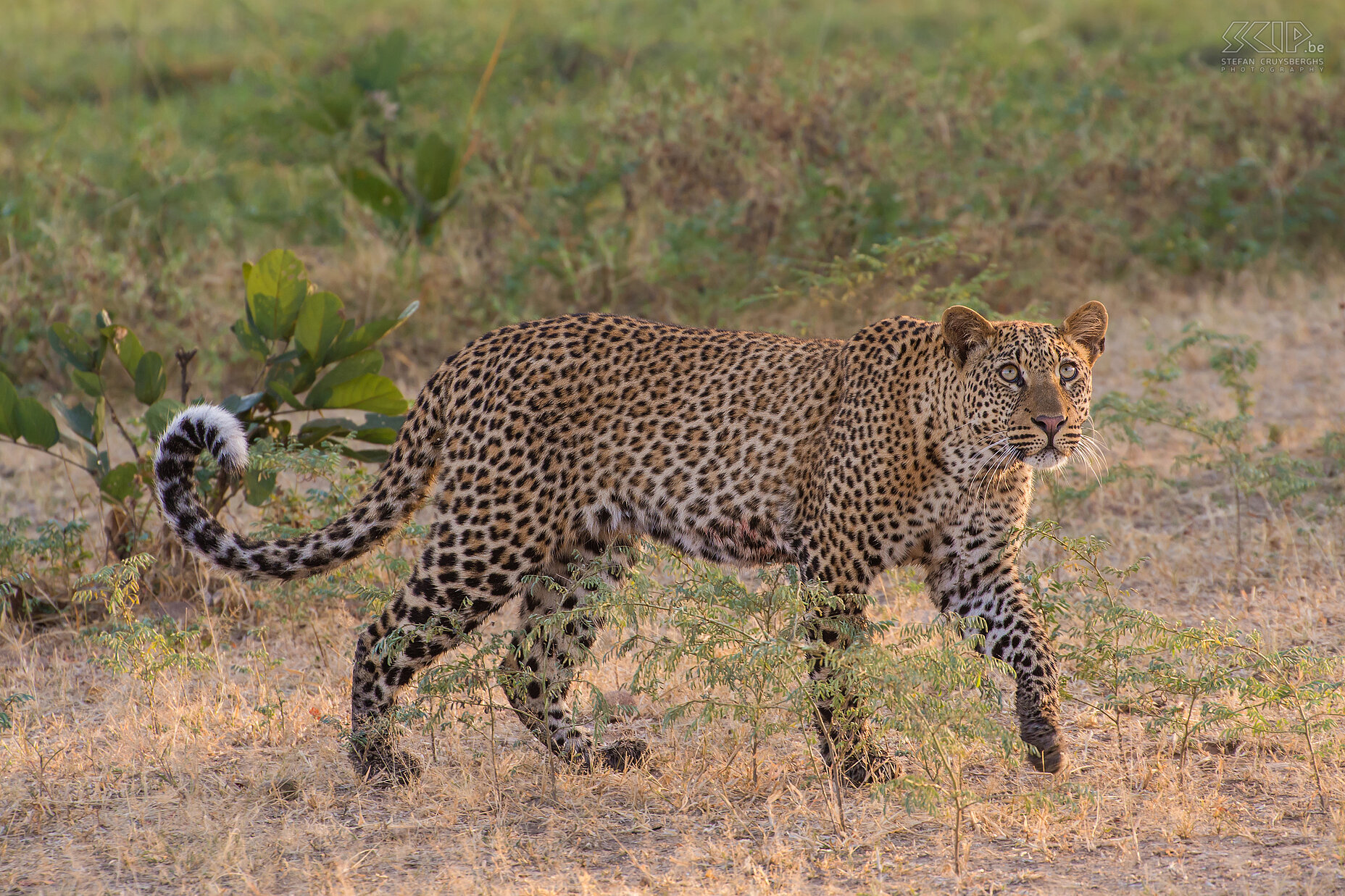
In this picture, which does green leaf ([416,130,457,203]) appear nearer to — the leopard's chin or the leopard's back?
the leopard's back

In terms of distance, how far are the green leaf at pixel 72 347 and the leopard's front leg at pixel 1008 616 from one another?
4031 mm

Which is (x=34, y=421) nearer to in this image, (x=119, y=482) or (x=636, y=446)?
(x=119, y=482)

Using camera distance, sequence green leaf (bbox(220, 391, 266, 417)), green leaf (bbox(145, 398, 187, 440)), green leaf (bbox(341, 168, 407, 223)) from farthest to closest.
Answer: green leaf (bbox(341, 168, 407, 223)), green leaf (bbox(220, 391, 266, 417)), green leaf (bbox(145, 398, 187, 440))

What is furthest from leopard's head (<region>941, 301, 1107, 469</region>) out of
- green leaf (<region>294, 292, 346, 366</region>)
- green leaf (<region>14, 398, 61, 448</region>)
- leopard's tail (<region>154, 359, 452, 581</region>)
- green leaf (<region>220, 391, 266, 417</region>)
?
green leaf (<region>14, 398, 61, 448</region>)

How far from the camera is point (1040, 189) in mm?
11039

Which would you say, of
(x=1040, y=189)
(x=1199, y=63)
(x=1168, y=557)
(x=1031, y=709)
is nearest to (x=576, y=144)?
(x=1040, y=189)

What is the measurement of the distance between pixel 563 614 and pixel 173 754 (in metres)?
1.65

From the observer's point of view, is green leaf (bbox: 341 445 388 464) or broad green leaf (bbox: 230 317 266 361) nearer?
green leaf (bbox: 341 445 388 464)

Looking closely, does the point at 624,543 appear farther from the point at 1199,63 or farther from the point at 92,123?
the point at 92,123

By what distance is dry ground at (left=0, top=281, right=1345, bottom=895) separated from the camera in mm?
4492

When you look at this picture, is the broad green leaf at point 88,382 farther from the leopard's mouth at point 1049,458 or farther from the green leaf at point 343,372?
the leopard's mouth at point 1049,458

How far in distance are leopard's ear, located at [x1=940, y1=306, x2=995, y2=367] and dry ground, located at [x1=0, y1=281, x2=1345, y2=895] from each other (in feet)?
4.71

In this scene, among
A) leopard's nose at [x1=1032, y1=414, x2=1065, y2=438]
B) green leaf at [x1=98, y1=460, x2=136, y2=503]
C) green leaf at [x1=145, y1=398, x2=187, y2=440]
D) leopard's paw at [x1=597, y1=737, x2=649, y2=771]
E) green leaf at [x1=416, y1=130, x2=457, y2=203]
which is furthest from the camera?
green leaf at [x1=416, y1=130, x2=457, y2=203]

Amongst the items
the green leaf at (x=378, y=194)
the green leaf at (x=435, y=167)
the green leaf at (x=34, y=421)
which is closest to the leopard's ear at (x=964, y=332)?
the green leaf at (x=34, y=421)
